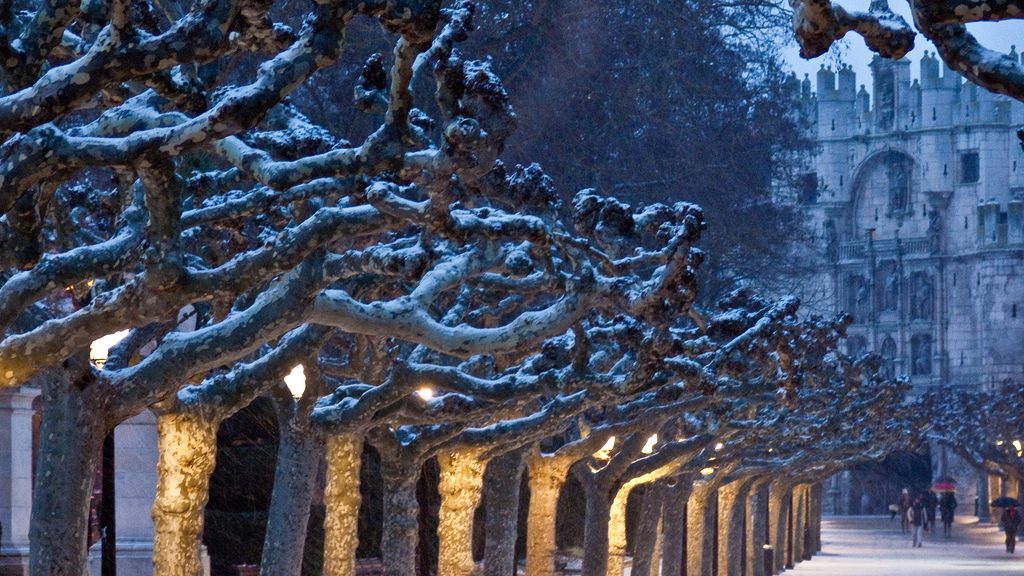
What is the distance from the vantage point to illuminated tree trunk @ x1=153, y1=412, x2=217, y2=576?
15.0 metres

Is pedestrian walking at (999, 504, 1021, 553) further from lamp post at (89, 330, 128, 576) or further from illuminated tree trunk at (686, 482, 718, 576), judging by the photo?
lamp post at (89, 330, 128, 576)

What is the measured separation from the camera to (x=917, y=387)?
105 m

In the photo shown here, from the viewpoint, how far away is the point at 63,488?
41.4ft

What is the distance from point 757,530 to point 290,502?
105 feet

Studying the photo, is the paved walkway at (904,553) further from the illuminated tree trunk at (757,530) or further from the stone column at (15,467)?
the stone column at (15,467)

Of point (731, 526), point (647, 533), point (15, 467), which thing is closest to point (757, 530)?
point (731, 526)

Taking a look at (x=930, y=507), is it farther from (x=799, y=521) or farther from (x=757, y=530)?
(x=757, y=530)

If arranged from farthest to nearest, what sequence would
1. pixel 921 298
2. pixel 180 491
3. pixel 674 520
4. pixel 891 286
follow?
pixel 891 286, pixel 921 298, pixel 674 520, pixel 180 491

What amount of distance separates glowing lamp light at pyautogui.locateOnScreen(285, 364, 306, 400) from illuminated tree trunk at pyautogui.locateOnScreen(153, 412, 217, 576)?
1.99m

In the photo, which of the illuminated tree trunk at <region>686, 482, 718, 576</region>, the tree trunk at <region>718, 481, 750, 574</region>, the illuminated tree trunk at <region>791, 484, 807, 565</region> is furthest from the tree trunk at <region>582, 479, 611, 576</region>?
the illuminated tree trunk at <region>791, 484, 807, 565</region>

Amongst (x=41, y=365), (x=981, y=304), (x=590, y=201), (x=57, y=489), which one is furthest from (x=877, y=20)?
(x=981, y=304)

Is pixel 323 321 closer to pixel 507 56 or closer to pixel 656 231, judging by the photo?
pixel 656 231

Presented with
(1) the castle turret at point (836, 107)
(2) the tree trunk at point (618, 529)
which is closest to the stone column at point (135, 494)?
(2) the tree trunk at point (618, 529)

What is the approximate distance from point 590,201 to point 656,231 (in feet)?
5.59
